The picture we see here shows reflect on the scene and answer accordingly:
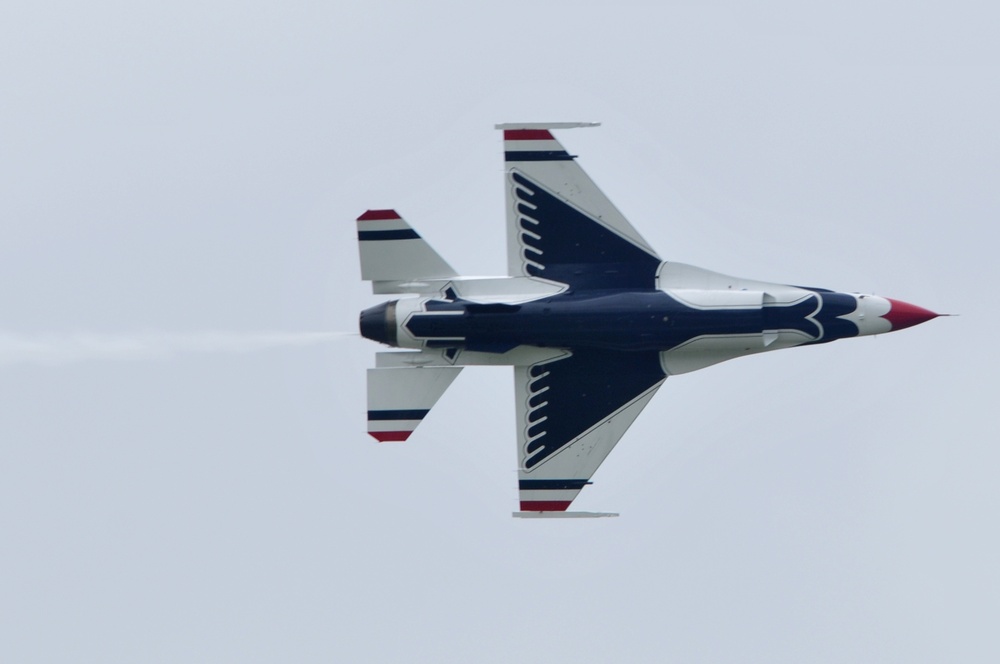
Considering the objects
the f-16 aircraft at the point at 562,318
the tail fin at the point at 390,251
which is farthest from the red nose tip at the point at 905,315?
the tail fin at the point at 390,251

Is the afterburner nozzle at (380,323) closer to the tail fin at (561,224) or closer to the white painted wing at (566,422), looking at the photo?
the tail fin at (561,224)

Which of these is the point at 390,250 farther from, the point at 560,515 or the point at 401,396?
the point at 560,515

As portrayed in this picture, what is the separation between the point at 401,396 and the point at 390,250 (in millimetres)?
2807

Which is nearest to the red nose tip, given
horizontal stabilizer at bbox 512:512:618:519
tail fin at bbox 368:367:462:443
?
horizontal stabilizer at bbox 512:512:618:519

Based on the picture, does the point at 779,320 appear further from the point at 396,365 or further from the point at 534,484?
the point at 396,365

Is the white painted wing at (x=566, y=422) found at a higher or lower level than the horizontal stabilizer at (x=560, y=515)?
higher

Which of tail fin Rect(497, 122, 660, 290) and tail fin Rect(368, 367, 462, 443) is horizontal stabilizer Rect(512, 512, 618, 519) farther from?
tail fin Rect(497, 122, 660, 290)

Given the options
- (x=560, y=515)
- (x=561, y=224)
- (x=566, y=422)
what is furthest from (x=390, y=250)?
(x=560, y=515)

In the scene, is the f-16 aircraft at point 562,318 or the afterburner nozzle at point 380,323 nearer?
the f-16 aircraft at point 562,318

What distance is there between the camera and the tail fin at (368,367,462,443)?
27.4m

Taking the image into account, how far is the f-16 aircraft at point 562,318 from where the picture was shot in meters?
26.6

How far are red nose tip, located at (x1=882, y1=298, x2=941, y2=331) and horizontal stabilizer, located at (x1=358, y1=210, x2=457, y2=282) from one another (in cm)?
876

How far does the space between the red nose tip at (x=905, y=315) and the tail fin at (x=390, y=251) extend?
8.76 metres

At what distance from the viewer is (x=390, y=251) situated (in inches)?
1071
